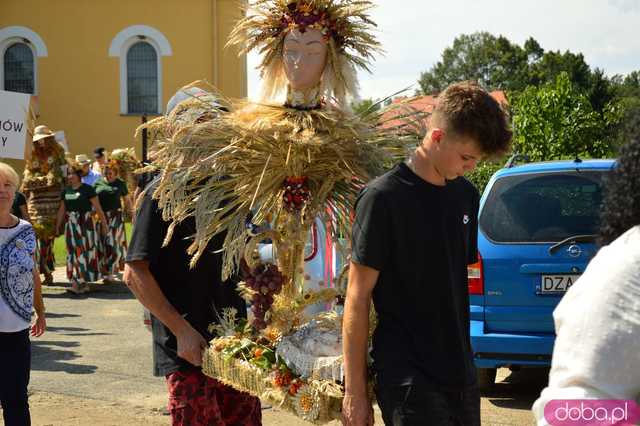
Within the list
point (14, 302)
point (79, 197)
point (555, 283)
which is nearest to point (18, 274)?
point (14, 302)

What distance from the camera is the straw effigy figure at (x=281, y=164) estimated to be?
3424 millimetres

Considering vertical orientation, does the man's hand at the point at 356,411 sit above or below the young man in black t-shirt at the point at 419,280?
below

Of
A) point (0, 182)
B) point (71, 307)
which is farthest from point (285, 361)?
point (71, 307)

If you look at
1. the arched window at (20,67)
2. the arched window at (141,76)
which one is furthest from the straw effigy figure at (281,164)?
the arched window at (20,67)

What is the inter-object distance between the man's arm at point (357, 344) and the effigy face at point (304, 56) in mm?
951

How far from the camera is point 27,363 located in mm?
4820

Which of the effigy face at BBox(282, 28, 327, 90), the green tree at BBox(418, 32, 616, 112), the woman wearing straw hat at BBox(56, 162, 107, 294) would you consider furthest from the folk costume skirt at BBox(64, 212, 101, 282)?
the green tree at BBox(418, 32, 616, 112)

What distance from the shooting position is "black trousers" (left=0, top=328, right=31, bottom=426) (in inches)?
185

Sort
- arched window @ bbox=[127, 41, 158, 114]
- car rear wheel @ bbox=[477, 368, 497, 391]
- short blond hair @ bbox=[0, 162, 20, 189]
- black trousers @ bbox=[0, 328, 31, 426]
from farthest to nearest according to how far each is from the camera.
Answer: arched window @ bbox=[127, 41, 158, 114]
car rear wheel @ bbox=[477, 368, 497, 391]
short blond hair @ bbox=[0, 162, 20, 189]
black trousers @ bbox=[0, 328, 31, 426]

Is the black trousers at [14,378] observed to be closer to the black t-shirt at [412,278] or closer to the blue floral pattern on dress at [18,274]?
the blue floral pattern on dress at [18,274]

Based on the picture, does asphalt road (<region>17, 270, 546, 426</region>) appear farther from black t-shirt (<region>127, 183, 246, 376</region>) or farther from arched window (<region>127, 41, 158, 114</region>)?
arched window (<region>127, 41, 158, 114</region>)

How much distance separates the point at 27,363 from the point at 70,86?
23229 mm

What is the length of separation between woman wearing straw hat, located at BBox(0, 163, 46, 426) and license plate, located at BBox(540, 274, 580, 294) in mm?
3262

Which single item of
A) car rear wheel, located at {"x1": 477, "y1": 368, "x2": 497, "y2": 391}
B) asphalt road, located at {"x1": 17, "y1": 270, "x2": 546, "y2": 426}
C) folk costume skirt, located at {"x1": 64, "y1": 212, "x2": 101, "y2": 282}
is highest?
folk costume skirt, located at {"x1": 64, "y1": 212, "x2": 101, "y2": 282}
